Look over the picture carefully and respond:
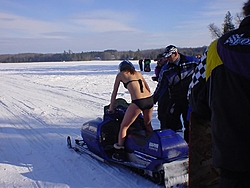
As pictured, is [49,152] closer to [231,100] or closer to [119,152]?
[119,152]

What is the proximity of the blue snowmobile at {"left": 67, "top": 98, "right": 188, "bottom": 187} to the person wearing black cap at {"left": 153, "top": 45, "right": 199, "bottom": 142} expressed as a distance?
0.56 m

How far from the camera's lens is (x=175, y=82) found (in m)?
4.98

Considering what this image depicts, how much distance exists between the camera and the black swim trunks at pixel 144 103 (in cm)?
444

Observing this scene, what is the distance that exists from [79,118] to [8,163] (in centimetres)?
317

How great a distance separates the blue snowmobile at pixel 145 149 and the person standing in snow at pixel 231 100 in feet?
7.30

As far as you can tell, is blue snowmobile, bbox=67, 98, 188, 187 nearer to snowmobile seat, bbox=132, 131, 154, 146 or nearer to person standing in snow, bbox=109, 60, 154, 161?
snowmobile seat, bbox=132, 131, 154, 146

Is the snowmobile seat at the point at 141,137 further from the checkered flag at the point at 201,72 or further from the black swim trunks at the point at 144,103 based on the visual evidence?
the checkered flag at the point at 201,72

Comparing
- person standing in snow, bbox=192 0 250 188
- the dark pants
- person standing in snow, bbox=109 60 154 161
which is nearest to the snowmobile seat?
person standing in snow, bbox=109 60 154 161

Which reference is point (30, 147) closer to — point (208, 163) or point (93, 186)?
point (93, 186)

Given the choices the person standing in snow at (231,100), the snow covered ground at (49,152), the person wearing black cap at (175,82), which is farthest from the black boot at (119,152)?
the person standing in snow at (231,100)

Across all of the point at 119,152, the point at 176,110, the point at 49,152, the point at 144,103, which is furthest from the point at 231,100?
the point at 49,152

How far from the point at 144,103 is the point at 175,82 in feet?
2.58

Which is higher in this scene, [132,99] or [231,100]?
[231,100]

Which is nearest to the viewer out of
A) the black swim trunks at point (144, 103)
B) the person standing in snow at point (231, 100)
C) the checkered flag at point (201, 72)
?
the person standing in snow at point (231, 100)
